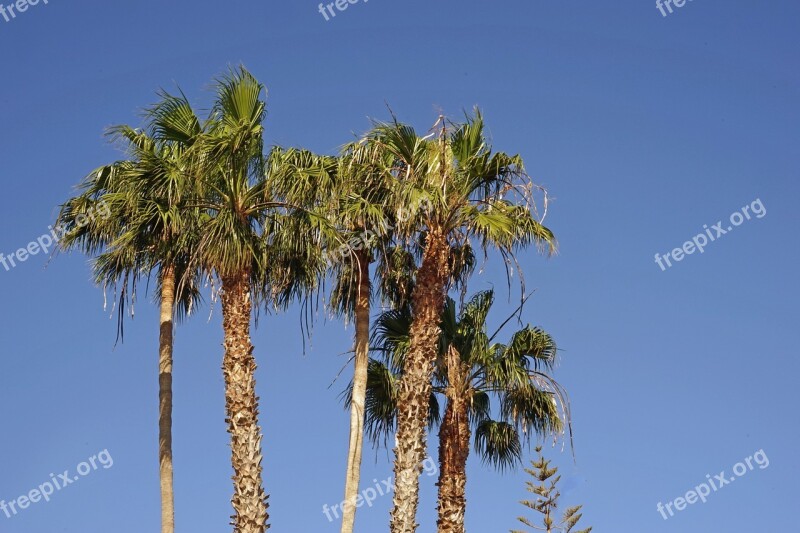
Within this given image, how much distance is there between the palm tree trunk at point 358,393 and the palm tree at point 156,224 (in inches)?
125

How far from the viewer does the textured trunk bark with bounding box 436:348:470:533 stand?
26.5 m

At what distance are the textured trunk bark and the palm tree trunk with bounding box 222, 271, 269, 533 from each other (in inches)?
194

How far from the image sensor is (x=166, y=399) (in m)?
25.3

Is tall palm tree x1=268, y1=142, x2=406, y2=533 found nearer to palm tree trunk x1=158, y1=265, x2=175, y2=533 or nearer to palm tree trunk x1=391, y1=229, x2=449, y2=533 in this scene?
palm tree trunk x1=391, y1=229, x2=449, y2=533

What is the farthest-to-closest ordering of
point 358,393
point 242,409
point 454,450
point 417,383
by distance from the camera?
1. point 454,450
2. point 358,393
3. point 417,383
4. point 242,409

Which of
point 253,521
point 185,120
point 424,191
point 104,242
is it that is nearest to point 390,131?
point 424,191

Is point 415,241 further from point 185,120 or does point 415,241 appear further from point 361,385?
point 185,120

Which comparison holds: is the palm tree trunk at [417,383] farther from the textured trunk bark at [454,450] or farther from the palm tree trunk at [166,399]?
the palm tree trunk at [166,399]

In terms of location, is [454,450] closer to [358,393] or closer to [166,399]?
[358,393]

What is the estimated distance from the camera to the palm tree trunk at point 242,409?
22594 millimetres

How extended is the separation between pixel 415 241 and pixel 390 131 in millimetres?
2176

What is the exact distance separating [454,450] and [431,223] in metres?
4.51

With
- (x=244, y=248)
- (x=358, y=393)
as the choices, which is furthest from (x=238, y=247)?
(x=358, y=393)

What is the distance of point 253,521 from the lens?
22.5m
